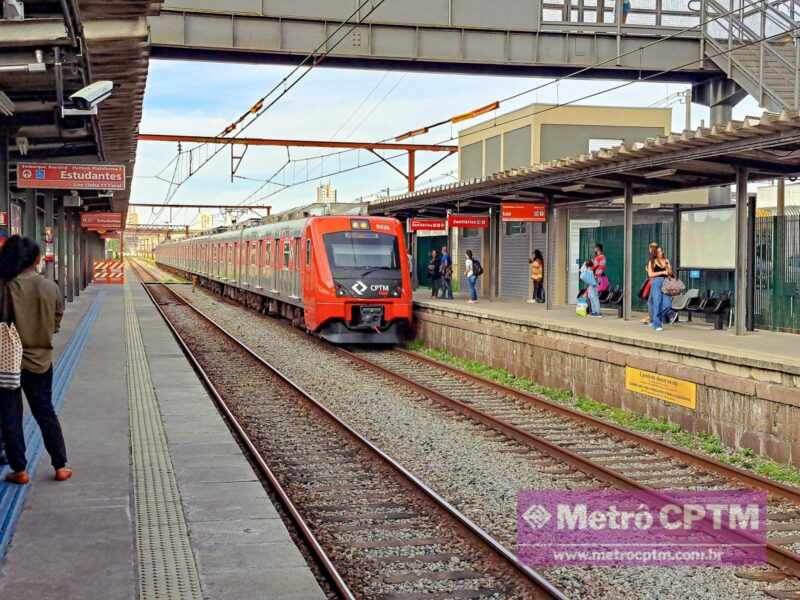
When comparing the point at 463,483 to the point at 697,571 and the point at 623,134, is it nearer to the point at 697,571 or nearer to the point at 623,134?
the point at 697,571

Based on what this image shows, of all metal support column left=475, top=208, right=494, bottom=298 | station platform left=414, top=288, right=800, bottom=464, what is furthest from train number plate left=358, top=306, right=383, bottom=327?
metal support column left=475, top=208, right=494, bottom=298

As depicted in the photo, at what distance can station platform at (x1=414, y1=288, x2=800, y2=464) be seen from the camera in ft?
29.7

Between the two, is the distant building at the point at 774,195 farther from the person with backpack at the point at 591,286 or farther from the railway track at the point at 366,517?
the railway track at the point at 366,517

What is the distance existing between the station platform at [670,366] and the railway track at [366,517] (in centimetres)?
363

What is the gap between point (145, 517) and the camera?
20.4 ft

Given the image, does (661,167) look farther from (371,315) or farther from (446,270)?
(446,270)

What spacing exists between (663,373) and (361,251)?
8.61 metres

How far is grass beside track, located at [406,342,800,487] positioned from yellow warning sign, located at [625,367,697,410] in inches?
11.3

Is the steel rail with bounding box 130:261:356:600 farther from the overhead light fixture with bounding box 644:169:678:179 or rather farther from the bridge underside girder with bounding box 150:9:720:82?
the bridge underside girder with bounding box 150:9:720:82

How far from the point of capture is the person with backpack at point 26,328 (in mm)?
6535

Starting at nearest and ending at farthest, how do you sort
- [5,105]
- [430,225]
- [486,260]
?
[5,105]
[430,225]
[486,260]

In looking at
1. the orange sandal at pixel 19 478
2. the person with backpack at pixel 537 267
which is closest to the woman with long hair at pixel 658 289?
the person with backpack at pixel 537 267

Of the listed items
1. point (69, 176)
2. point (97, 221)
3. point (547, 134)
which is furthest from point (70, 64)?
point (97, 221)

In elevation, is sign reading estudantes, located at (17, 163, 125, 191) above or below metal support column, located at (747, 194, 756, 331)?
above
